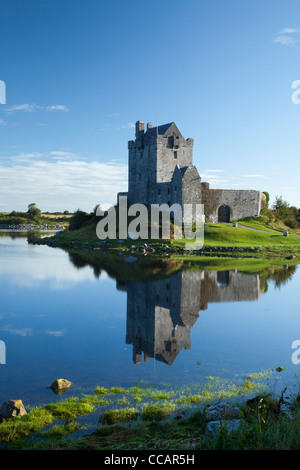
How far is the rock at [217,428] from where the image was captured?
19.2 ft

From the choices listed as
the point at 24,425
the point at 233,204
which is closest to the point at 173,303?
the point at 24,425

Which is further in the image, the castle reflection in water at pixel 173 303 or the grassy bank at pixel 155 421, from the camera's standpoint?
the castle reflection in water at pixel 173 303

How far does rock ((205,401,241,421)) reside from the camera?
676cm

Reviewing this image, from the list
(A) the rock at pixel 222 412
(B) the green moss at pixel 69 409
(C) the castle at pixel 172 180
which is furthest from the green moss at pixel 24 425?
(C) the castle at pixel 172 180

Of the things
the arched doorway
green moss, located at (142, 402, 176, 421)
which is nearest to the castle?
the arched doorway

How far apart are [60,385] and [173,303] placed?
8.87 m

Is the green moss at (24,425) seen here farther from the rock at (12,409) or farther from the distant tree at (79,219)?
the distant tree at (79,219)

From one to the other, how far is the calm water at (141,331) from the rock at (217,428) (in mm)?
2835

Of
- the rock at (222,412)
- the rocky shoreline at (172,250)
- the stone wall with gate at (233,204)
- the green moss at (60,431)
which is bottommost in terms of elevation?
the green moss at (60,431)

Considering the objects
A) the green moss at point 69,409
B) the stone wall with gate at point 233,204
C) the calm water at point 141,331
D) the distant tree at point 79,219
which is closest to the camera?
the green moss at point 69,409

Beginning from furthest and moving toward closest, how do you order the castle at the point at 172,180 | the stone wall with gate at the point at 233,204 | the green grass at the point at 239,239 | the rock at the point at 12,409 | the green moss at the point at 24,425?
the stone wall with gate at the point at 233,204 < the castle at the point at 172,180 < the green grass at the point at 239,239 < the rock at the point at 12,409 < the green moss at the point at 24,425

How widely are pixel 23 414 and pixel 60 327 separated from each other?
6.41 meters

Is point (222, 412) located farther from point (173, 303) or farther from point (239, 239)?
point (239, 239)

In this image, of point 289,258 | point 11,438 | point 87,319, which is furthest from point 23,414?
point 289,258
